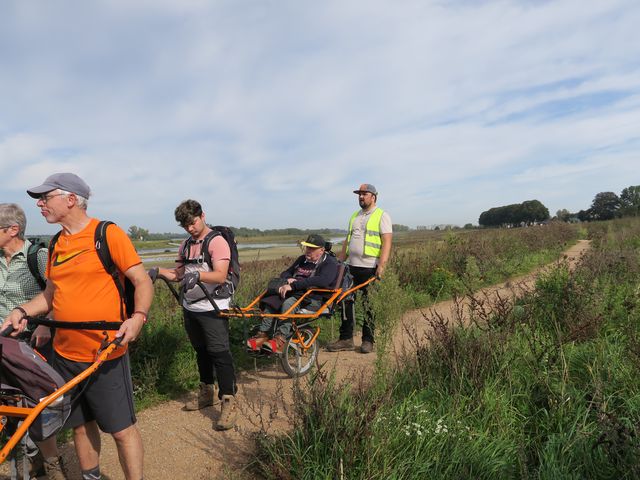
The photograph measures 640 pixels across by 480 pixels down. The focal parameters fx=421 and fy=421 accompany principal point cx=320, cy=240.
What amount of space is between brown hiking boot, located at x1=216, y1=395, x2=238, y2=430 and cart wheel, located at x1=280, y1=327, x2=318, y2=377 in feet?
3.55

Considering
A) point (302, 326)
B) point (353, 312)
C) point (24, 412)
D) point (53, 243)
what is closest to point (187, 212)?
point (53, 243)

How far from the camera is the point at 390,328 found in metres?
4.00

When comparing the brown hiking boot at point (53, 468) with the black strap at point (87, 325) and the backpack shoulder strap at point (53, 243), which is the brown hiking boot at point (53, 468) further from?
the backpack shoulder strap at point (53, 243)

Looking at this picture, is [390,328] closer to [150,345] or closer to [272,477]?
[272,477]

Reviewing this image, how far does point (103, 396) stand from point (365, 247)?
4.19 m

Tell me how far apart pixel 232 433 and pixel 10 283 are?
88.9 inches

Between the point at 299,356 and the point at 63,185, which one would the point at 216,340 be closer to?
the point at 299,356

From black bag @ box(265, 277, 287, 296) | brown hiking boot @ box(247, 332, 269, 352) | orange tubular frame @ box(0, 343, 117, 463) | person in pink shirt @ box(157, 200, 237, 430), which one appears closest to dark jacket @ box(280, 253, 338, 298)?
black bag @ box(265, 277, 287, 296)

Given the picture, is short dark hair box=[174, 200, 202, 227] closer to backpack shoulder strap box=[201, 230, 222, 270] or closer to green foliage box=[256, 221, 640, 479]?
backpack shoulder strap box=[201, 230, 222, 270]

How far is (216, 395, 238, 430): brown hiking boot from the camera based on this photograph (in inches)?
156

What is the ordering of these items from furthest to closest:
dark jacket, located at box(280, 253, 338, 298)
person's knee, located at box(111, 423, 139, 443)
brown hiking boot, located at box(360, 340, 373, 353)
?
brown hiking boot, located at box(360, 340, 373, 353), dark jacket, located at box(280, 253, 338, 298), person's knee, located at box(111, 423, 139, 443)

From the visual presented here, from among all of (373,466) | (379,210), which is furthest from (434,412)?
(379,210)

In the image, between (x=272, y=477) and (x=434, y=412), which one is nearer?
(x=272, y=477)

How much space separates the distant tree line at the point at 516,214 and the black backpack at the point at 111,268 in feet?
289
